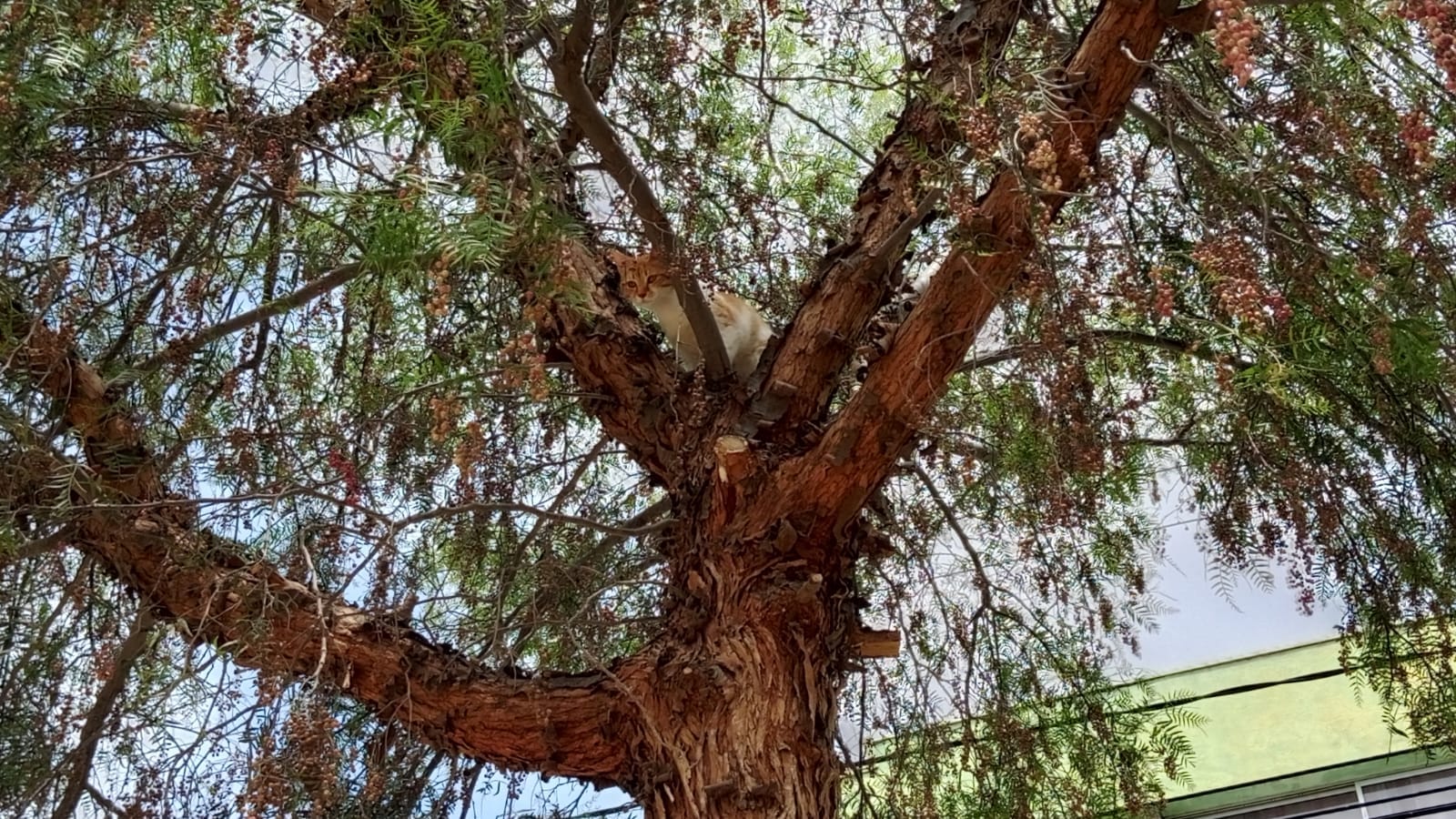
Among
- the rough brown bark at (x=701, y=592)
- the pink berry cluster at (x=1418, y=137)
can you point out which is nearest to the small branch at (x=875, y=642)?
the rough brown bark at (x=701, y=592)

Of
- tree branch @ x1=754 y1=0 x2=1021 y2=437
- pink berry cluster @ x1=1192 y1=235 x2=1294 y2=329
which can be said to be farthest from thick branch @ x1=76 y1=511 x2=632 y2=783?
pink berry cluster @ x1=1192 y1=235 x2=1294 y2=329

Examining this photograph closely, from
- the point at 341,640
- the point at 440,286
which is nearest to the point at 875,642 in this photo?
the point at 341,640

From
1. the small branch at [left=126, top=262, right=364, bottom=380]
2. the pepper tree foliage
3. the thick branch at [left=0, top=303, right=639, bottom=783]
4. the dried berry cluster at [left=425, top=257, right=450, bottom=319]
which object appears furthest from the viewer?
the small branch at [left=126, top=262, right=364, bottom=380]

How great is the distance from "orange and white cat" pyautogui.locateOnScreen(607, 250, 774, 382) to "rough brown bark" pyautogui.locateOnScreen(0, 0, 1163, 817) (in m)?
0.14

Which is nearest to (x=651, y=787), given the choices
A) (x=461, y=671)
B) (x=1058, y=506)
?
(x=461, y=671)

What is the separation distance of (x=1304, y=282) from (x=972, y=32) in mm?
686

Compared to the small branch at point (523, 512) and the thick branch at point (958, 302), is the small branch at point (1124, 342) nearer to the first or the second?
the thick branch at point (958, 302)

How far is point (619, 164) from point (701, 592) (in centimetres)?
74

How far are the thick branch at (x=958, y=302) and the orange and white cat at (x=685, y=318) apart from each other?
15.0 inches

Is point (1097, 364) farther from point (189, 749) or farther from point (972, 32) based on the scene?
point (189, 749)

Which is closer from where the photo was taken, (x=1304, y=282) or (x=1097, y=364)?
(x=1304, y=282)

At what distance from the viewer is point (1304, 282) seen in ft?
6.36

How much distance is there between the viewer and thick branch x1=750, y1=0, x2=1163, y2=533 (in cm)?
178

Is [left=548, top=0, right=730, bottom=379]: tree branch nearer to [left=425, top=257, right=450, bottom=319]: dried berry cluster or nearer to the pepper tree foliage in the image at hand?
the pepper tree foliage
